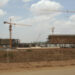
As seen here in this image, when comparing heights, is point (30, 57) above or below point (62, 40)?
below

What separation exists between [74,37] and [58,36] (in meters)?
7.64

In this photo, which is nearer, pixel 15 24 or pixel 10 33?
pixel 10 33

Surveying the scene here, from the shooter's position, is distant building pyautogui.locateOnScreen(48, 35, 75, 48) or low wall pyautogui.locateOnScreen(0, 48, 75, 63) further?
distant building pyautogui.locateOnScreen(48, 35, 75, 48)

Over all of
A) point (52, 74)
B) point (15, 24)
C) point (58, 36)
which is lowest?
point (52, 74)

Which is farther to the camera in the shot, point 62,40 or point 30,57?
point 62,40

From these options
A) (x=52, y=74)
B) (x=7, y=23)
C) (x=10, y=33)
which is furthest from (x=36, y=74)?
(x=7, y=23)

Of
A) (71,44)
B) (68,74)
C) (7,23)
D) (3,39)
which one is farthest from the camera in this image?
Result: (3,39)

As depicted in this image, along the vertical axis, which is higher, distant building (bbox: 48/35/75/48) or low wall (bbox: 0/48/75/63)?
distant building (bbox: 48/35/75/48)

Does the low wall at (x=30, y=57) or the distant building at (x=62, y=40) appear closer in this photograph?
the low wall at (x=30, y=57)

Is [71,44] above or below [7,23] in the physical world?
below

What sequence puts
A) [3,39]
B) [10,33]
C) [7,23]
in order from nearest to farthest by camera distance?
[10,33] → [7,23] → [3,39]

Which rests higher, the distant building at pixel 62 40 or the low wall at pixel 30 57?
the distant building at pixel 62 40

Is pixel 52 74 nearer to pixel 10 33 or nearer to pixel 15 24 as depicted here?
pixel 10 33

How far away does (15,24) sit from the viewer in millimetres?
100062
